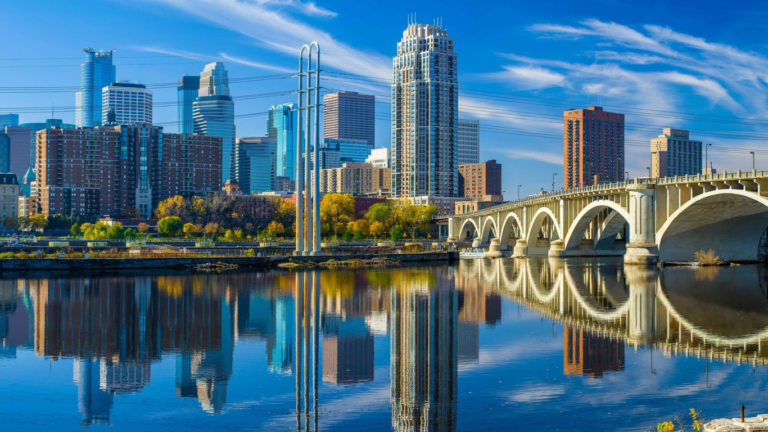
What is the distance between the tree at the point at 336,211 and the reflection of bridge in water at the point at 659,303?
213 ft

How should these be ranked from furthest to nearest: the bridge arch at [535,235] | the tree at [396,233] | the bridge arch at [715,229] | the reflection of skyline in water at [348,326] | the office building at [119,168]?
1. the office building at [119,168]
2. the tree at [396,233]
3. the bridge arch at [535,235]
4. the bridge arch at [715,229]
5. the reflection of skyline in water at [348,326]

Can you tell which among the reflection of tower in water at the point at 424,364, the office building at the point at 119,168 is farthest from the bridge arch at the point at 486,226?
the reflection of tower in water at the point at 424,364

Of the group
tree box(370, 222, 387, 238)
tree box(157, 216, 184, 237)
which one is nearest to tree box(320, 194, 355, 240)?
tree box(370, 222, 387, 238)

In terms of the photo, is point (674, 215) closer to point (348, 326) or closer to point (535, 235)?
point (535, 235)

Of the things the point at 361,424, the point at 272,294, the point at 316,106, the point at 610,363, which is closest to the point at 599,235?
the point at 316,106

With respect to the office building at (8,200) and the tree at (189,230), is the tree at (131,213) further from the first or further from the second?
the tree at (189,230)

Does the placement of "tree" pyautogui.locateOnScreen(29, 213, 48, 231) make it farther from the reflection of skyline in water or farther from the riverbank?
the reflection of skyline in water

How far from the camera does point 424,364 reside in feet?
83.1

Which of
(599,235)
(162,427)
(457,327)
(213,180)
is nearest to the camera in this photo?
(162,427)

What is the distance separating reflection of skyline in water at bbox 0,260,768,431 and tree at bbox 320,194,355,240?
75.5m

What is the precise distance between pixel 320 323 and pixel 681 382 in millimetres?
17021

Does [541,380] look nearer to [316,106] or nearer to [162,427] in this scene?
[162,427]

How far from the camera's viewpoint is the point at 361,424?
18531 millimetres

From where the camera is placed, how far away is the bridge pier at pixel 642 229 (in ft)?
230
